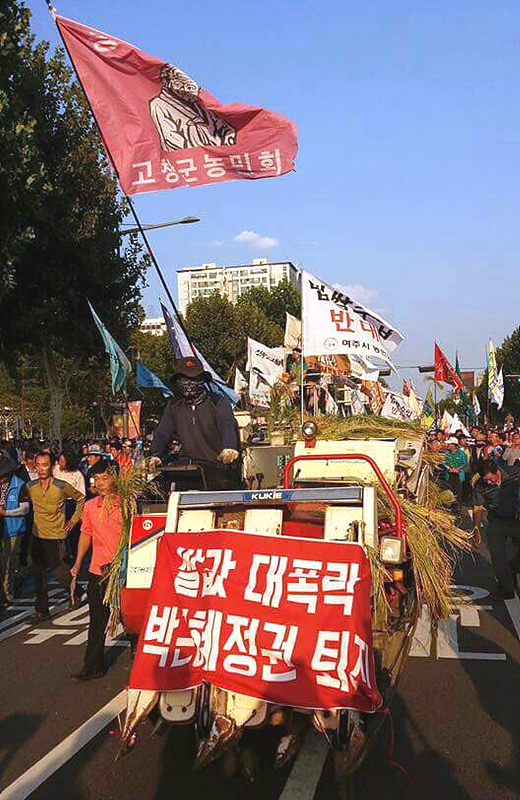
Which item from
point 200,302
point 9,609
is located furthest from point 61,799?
point 200,302

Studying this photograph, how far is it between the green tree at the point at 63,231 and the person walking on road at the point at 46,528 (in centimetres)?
1164

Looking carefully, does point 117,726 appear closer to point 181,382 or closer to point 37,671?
point 37,671

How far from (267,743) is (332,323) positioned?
25.4 feet

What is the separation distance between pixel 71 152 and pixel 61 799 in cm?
1940

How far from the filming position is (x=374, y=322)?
12.5 metres

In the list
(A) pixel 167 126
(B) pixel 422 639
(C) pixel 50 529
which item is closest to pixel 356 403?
(C) pixel 50 529

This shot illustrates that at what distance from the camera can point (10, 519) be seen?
10438 mm

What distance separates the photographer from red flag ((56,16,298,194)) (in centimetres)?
859

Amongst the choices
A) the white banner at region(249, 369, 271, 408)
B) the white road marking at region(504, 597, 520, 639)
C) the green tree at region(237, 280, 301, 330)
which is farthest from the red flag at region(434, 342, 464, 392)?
the green tree at region(237, 280, 301, 330)

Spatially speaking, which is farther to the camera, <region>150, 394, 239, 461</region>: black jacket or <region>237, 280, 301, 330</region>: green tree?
<region>237, 280, 301, 330</region>: green tree

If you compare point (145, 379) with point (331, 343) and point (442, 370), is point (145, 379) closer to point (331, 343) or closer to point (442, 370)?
point (331, 343)

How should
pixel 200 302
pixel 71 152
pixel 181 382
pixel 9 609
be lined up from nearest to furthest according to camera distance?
pixel 181 382
pixel 9 609
pixel 71 152
pixel 200 302

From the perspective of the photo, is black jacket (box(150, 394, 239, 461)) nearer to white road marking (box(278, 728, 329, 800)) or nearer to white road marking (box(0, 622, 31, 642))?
white road marking (box(278, 728, 329, 800))

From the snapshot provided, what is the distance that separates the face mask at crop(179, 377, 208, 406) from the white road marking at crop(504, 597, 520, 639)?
403cm
